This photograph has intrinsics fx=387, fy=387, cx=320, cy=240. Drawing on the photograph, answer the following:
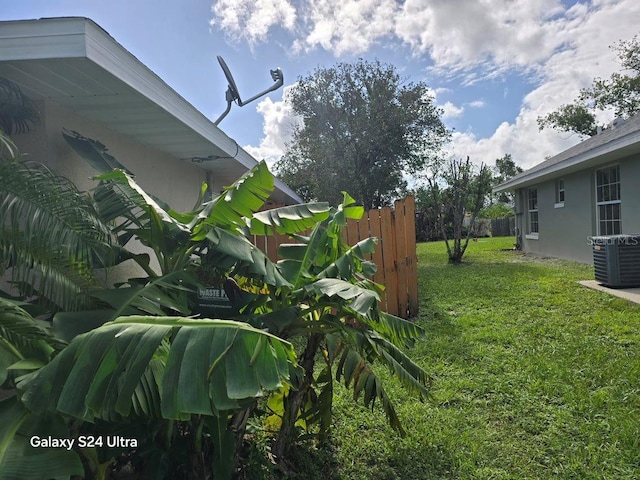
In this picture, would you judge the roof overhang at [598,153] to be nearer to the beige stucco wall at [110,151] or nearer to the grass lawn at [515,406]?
the grass lawn at [515,406]

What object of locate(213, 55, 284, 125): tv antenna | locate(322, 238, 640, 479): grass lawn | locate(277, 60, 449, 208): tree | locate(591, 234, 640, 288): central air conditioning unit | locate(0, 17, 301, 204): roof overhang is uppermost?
locate(277, 60, 449, 208): tree

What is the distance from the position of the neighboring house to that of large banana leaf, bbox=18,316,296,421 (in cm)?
1003

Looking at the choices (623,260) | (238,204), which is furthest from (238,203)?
(623,260)

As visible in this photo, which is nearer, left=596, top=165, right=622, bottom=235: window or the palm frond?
the palm frond

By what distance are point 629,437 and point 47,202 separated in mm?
4155

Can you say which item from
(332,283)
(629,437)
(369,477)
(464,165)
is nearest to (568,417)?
(629,437)

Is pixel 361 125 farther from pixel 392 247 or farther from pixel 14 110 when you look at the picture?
pixel 14 110

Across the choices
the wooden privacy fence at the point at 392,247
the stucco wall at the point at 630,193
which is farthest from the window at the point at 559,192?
the wooden privacy fence at the point at 392,247

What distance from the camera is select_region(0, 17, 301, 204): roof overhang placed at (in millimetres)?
2131

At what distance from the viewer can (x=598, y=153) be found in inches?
383

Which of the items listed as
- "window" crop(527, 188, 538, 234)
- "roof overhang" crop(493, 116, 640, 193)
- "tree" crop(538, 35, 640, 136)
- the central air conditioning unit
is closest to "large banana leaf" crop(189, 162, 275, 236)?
the central air conditioning unit

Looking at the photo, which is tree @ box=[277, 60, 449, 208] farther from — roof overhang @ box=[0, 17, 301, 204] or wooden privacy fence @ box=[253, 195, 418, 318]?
roof overhang @ box=[0, 17, 301, 204]

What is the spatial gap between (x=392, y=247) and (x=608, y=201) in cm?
807

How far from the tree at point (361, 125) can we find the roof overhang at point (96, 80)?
13.7m
